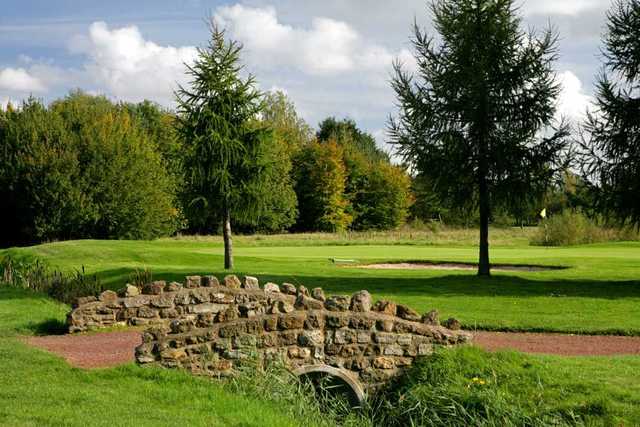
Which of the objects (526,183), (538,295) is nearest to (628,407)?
(538,295)

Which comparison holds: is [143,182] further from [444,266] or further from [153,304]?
[153,304]

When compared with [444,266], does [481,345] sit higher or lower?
lower

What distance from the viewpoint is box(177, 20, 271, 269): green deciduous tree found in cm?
2508

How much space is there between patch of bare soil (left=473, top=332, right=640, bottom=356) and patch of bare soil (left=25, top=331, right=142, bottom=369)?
5.81 meters

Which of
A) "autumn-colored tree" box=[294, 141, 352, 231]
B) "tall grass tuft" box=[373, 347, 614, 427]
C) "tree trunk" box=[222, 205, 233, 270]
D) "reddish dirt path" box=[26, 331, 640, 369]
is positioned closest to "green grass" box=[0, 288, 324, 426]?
"reddish dirt path" box=[26, 331, 640, 369]

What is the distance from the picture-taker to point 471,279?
75.6 ft

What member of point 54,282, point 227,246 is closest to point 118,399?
point 54,282

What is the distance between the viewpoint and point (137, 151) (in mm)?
46781

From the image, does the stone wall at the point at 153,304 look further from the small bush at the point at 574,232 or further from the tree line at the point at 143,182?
the small bush at the point at 574,232

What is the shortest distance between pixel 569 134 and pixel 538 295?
579 centimetres

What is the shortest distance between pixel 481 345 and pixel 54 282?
13.0 meters

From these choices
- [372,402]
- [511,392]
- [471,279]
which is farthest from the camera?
[471,279]

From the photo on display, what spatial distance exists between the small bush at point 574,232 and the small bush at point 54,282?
92.6 feet

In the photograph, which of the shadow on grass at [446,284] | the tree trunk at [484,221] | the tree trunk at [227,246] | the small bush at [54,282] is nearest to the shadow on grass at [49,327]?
the small bush at [54,282]
